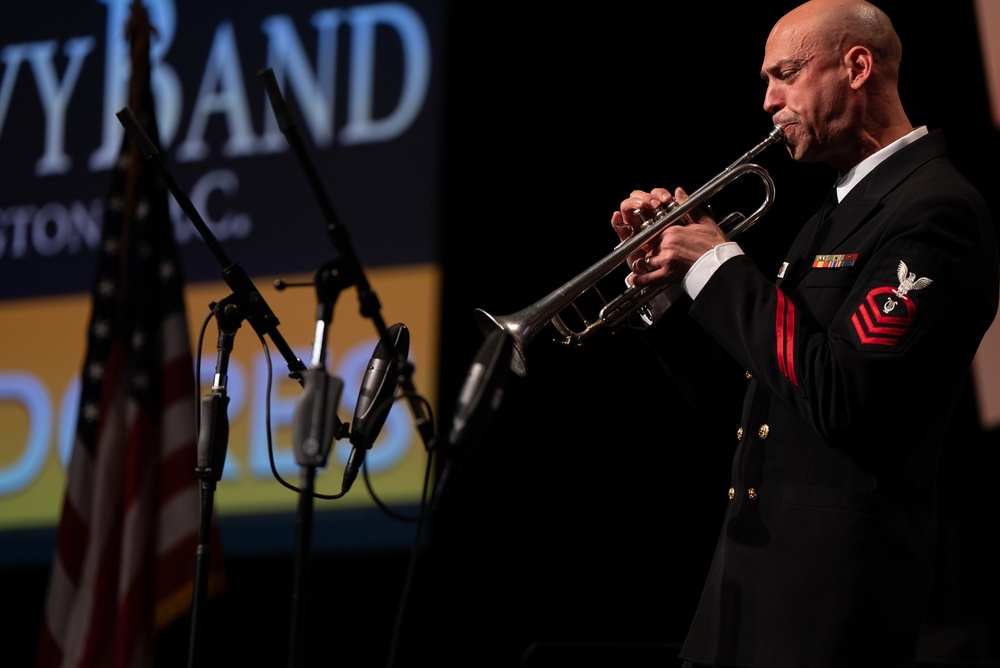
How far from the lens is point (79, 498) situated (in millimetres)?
4160

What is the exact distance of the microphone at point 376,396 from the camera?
1.97 metres

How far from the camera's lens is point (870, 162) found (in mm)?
2271

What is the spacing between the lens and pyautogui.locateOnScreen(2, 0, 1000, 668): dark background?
4074mm

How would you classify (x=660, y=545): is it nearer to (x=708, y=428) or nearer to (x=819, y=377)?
(x=708, y=428)

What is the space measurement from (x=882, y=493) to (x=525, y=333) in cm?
76

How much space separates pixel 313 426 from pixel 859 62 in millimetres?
1291

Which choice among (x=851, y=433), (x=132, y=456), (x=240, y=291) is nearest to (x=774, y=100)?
(x=851, y=433)

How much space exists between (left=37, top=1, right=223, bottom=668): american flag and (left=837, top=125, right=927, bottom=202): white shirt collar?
2532 millimetres

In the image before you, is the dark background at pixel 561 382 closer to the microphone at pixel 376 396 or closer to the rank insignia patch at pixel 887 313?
the rank insignia patch at pixel 887 313

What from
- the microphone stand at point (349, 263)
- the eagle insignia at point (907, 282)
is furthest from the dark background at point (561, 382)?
the microphone stand at point (349, 263)

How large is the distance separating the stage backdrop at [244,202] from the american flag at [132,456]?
286 mm

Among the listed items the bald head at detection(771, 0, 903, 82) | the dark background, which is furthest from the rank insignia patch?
the dark background

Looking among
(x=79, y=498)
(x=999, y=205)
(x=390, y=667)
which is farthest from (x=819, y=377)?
(x=79, y=498)

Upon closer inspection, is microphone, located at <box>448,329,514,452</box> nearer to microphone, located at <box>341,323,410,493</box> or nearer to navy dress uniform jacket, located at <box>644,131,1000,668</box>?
microphone, located at <box>341,323,410,493</box>
